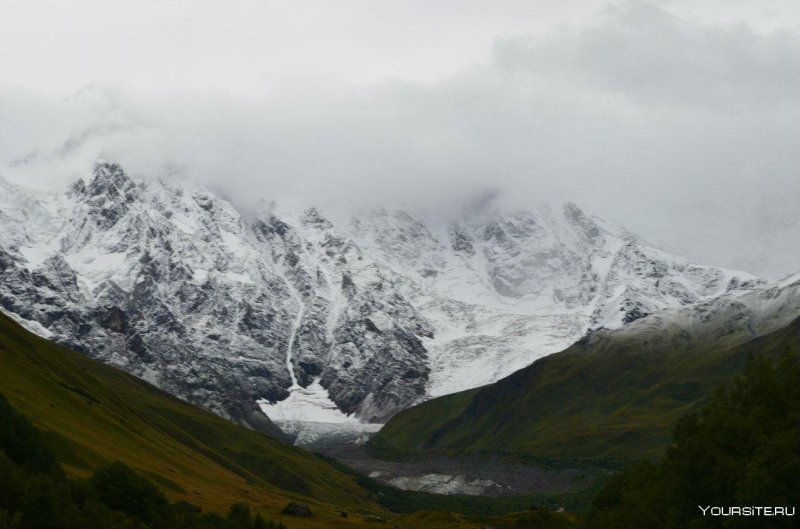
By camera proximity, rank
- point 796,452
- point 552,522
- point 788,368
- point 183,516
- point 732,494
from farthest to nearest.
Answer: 1. point 552,522
2. point 183,516
3. point 788,368
4. point 732,494
5. point 796,452

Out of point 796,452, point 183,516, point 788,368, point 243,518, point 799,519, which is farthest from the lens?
point 243,518

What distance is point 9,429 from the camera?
5039 inches

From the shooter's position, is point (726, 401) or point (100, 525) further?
point (726, 401)

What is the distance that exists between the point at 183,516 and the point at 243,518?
15.6 metres

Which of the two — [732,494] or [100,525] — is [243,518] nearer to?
[100,525]

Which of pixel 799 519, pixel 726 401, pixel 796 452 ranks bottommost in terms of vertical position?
pixel 799 519

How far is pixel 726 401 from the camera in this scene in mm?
131375

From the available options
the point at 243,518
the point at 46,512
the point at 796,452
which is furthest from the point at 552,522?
the point at 46,512

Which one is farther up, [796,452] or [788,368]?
[788,368]

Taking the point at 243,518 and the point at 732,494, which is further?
the point at 243,518

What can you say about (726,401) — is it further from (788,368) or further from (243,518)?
(243,518)

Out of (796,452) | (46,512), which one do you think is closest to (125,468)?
(46,512)

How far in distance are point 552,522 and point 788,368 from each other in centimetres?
7992

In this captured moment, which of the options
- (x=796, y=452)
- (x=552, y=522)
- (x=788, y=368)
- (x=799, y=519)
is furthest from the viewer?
(x=552, y=522)
